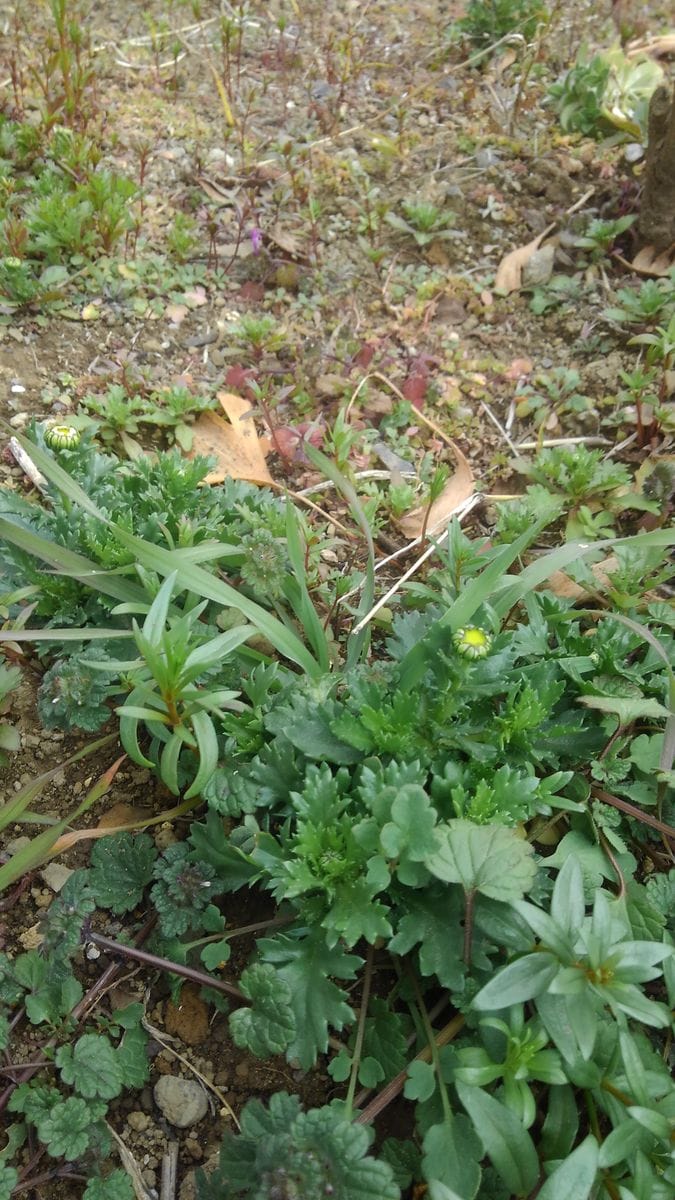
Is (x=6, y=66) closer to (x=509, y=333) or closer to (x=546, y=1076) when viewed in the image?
(x=509, y=333)

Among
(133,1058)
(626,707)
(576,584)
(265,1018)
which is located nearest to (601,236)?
(576,584)

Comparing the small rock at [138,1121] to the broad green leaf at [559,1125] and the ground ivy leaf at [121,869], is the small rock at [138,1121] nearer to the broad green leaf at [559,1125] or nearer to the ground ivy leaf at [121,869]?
the ground ivy leaf at [121,869]

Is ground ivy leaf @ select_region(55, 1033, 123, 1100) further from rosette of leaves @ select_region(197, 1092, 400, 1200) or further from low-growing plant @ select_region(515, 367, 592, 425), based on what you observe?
low-growing plant @ select_region(515, 367, 592, 425)

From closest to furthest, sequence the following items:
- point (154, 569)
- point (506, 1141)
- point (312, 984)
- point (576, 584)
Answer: point (506, 1141) → point (312, 984) → point (154, 569) → point (576, 584)

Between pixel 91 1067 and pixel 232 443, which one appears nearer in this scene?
pixel 91 1067

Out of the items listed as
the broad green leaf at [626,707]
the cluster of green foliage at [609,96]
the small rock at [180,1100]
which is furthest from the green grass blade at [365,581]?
the cluster of green foliage at [609,96]

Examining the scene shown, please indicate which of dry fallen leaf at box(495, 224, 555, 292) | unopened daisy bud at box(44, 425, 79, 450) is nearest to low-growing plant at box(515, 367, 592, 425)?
dry fallen leaf at box(495, 224, 555, 292)

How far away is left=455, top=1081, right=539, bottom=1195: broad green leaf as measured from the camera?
135 cm

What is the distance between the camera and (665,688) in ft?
6.34

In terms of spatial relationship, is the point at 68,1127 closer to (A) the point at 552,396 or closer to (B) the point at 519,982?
(B) the point at 519,982

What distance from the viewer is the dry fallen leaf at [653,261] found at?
2910 millimetres

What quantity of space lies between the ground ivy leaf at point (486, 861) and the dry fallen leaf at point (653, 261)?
215 cm

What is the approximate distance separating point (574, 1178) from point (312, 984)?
505 millimetres

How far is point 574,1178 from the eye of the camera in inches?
51.2
